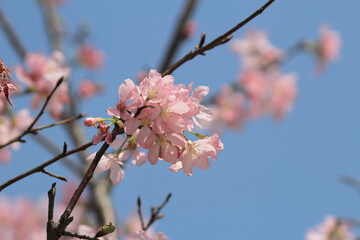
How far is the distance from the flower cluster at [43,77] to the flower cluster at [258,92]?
2.92 metres

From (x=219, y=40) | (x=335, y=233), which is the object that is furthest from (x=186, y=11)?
(x=219, y=40)

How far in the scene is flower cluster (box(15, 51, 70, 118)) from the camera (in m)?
2.10

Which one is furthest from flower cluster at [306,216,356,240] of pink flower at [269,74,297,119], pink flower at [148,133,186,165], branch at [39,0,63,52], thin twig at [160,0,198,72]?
branch at [39,0,63,52]

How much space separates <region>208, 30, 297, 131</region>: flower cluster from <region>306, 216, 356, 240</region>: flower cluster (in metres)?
2.41

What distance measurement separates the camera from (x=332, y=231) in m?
2.80

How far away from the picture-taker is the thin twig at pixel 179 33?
11.4 ft

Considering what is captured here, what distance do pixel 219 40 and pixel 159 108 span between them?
1.06 feet

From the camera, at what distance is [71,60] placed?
480 centimetres

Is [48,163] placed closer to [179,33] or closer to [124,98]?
[124,98]

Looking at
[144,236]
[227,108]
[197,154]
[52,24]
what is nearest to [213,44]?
[197,154]

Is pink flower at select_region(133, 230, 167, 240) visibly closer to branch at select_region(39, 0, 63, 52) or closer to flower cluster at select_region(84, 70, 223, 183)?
flower cluster at select_region(84, 70, 223, 183)

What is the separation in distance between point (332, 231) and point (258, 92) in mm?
2584

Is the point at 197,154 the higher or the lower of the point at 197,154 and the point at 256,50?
the lower

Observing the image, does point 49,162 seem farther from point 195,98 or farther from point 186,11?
point 186,11
